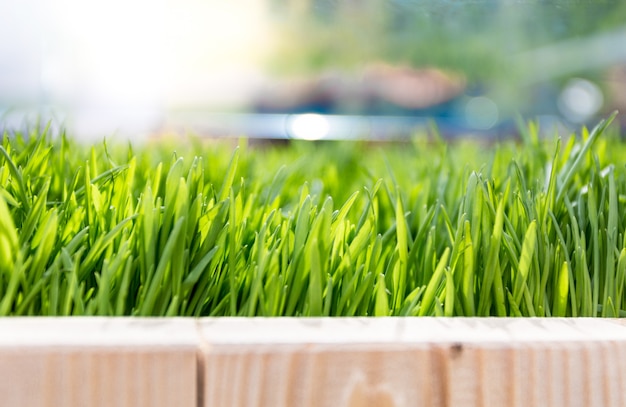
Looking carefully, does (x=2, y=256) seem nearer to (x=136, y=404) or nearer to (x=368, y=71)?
(x=136, y=404)

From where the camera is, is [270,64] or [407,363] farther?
[270,64]

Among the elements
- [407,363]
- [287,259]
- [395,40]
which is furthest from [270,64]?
[407,363]

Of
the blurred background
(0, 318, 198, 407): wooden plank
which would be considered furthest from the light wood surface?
the blurred background

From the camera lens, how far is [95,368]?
35 cm

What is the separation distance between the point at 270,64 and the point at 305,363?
14.1 feet

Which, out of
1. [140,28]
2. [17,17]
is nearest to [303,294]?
[17,17]

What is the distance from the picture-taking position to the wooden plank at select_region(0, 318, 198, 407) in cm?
35

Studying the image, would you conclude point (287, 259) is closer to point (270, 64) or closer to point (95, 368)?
point (95, 368)

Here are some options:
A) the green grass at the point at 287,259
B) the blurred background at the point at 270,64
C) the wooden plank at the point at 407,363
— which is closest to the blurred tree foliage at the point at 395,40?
the blurred background at the point at 270,64

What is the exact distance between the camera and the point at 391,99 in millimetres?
4551

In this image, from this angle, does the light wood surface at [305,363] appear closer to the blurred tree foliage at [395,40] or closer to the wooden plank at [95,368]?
the wooden plank at [95,368]

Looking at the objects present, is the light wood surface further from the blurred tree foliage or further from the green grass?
the blurred tree foliage

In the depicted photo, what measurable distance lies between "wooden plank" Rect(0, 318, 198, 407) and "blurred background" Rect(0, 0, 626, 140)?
7.71 ft

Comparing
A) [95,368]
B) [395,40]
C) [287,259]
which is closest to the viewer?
[95,368]
